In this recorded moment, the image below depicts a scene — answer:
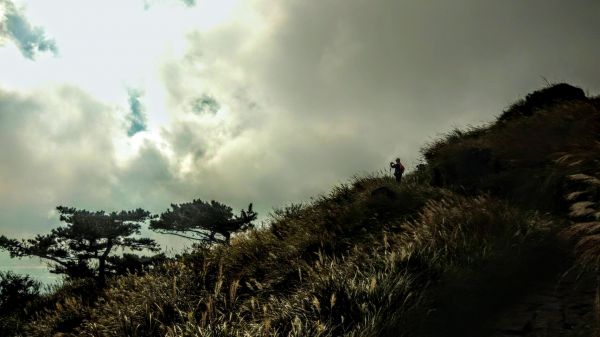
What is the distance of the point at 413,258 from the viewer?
275 inches

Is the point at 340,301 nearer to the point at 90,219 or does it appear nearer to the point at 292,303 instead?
the point at 292,303

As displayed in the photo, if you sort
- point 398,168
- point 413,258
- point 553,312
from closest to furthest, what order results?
point 553,312 < point 413,258 < point 398,168

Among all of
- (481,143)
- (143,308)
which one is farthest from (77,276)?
(481,143)

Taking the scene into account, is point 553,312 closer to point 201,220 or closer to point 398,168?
point 398,168

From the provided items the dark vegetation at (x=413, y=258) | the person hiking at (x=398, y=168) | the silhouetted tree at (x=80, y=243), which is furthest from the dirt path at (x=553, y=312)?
the silhouetted tree at (x=80, y=243)

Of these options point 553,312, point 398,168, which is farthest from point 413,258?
point 398,168

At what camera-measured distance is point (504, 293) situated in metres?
6.46

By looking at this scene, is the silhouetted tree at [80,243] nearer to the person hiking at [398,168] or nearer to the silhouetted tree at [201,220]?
the silhouetted tree at [201,220]

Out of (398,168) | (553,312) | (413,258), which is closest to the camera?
(553,312)

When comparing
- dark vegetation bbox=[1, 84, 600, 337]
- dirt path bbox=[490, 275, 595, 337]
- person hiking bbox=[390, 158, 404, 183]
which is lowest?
dirt path bbox=[490, 275, 595, 337]

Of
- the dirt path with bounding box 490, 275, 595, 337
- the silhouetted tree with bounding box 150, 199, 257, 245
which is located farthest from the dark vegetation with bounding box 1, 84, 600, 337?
the silhouetted tree with bounding box 150, 199, 257, 245

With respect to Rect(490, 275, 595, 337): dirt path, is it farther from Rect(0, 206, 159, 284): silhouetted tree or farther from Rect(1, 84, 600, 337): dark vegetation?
Rect(0, 206, 159, 284): silhouetted tree

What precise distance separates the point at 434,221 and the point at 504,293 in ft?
8.49

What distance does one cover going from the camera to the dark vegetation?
568 cm
